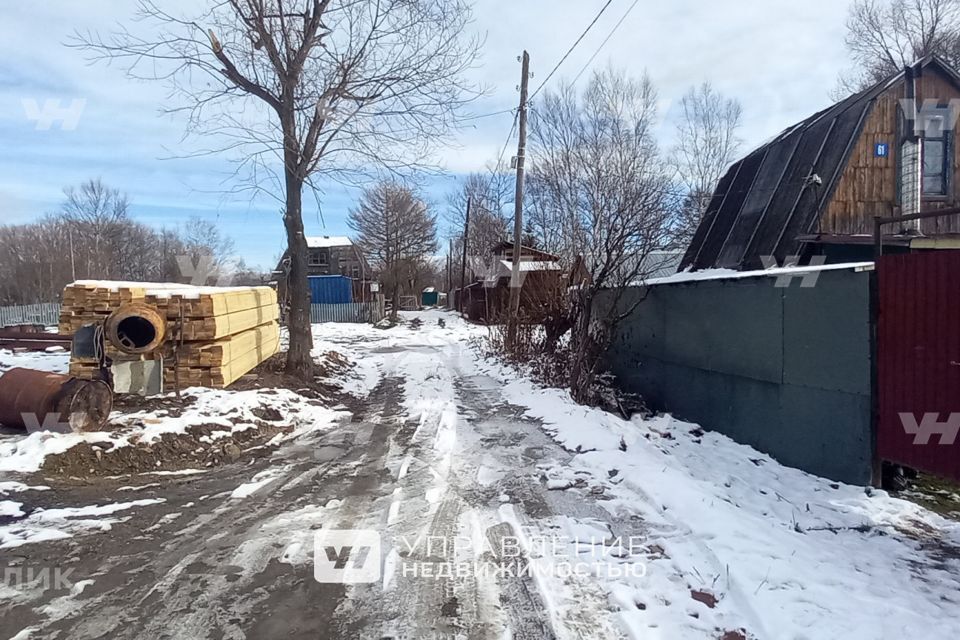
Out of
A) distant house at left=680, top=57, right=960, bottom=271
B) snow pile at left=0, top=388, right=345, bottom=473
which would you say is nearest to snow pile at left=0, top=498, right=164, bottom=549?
snow pile at left=0, top=388, right=345, bottom=473

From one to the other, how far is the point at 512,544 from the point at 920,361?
12.1 ft

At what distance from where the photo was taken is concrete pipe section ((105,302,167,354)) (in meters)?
7.21

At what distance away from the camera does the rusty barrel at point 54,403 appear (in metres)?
5.94

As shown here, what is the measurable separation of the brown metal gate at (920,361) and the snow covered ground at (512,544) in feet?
1.64

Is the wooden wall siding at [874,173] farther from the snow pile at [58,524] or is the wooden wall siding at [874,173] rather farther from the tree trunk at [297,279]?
the snow pile at [58,524]

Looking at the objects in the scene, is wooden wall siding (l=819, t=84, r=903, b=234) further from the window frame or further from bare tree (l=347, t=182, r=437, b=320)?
bare tree (l=347, t=182, r=437, b=320)

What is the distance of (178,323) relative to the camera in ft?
25.5

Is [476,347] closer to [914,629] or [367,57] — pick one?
[367,57]

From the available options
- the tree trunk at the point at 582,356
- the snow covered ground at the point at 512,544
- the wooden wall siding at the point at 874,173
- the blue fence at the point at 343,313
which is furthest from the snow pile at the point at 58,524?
the blue fence at the point at 343,313

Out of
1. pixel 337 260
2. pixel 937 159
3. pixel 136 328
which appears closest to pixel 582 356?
pixel 136 328

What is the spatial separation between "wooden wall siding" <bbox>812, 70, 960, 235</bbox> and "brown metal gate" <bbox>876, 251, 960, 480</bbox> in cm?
927

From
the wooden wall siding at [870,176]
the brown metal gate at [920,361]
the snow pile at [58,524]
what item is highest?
the wooden wall siding at [870,176]

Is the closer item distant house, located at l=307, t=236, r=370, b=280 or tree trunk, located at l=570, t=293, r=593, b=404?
tree trunk, located at l=570, t=293, r=593, b=404

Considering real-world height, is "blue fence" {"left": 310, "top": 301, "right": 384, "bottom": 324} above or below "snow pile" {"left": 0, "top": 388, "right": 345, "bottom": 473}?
above
